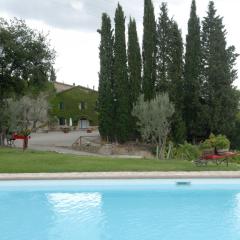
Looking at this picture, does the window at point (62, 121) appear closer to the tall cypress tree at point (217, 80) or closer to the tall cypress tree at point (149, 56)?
the tall cypress tree at point (149, 56)

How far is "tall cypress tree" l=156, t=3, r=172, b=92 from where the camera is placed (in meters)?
36.5

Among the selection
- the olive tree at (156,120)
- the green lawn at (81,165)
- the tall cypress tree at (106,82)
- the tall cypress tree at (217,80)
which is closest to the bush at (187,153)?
the olive tree at (156,120)

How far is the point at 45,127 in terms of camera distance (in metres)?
62.9

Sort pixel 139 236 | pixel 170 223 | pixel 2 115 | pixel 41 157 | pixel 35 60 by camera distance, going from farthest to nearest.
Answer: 1. pixel 2 115
2. pixel 35 60
3. pixel 41 157
4. pixel 170 223
5. pixel 139 236

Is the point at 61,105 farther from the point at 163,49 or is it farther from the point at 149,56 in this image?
the point at 163,49

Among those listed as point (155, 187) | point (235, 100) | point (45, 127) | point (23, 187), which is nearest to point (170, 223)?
point (155, 187)

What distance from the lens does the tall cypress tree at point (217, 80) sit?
1403 inches

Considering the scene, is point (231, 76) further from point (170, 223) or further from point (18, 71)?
point (170, 223)

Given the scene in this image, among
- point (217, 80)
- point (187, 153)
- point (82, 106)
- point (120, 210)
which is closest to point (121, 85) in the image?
point (217, 80)

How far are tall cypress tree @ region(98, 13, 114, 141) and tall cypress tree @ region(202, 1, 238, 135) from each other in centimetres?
771

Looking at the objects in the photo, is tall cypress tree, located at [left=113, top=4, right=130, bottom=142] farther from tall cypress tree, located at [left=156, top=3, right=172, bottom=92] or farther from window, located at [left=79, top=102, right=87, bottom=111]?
window, located at [left=79, top=102, right=87, bottom=111]

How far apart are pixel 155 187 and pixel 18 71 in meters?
16.5

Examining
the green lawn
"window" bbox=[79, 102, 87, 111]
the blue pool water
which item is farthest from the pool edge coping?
"window" bbox=[79, 102, 87, 111]

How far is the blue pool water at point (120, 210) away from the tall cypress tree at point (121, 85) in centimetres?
2218
